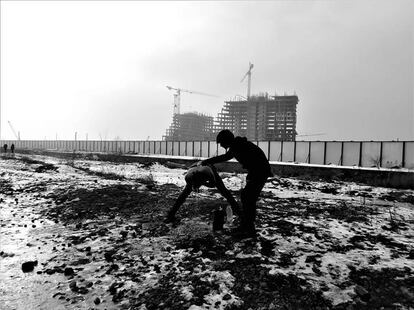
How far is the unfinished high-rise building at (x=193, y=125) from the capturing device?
154 meters

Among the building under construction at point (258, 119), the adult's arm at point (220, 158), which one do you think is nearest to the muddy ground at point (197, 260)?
the adult's arm at point (220, 158)

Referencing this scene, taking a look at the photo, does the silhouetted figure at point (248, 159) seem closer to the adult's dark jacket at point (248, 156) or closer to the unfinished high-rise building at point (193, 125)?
the adult's dark jacket at point (248, 156)

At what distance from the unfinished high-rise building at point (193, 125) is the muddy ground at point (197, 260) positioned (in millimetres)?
142702

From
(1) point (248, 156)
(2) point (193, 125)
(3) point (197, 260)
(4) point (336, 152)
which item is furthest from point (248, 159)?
(2) point (193, 125)

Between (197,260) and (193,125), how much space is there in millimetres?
158601

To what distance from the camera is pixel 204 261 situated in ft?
14.3

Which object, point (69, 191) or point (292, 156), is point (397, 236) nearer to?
point (69, 191)

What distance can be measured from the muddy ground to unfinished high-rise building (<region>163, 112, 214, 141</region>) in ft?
468

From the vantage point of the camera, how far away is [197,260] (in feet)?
14.4

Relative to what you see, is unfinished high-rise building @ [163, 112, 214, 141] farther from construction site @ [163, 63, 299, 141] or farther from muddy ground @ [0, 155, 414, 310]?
muddy ground @ [0, 155, 414, 310]

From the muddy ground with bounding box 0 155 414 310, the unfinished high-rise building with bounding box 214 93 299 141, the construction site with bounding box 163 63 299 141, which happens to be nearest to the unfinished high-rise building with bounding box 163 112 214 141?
the construction site with bounding box 163 63 299 141

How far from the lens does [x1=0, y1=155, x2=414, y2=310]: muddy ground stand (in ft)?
11.4

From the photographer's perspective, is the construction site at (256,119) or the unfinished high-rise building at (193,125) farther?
the unfinished high-rise building at (193,125)

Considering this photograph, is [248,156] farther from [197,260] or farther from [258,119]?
[258,119]
